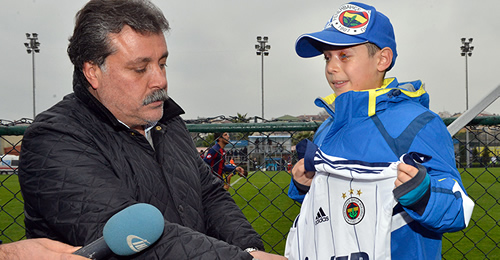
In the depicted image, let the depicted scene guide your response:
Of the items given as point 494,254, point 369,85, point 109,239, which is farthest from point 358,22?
point 494,254

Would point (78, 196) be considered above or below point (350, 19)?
below

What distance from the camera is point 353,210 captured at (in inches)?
68.9

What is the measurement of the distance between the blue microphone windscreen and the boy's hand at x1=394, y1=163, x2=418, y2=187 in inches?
33.0

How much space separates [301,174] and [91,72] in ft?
3.46

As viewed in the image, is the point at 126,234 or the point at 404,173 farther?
the point at 404,173

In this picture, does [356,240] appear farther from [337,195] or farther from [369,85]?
[369,85]

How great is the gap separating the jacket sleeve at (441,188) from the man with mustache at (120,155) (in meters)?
0.68

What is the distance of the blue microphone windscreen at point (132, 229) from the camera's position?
1177mm

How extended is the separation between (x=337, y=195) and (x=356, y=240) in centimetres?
19

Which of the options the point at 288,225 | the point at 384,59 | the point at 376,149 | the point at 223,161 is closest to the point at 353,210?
the point at 376,149

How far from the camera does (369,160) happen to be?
178cm

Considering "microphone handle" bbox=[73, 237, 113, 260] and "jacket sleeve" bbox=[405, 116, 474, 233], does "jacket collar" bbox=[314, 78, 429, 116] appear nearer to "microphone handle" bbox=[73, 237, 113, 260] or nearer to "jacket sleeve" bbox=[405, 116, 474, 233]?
"jacket sleeve" bbox=[405, 116, 474, 233]

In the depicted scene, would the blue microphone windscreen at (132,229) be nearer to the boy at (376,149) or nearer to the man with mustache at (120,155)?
the man with mustache at (120,155)

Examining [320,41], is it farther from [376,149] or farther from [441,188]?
[441,188]
